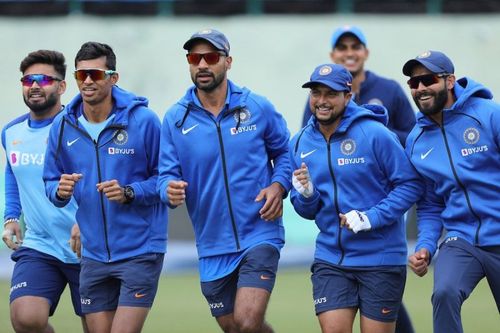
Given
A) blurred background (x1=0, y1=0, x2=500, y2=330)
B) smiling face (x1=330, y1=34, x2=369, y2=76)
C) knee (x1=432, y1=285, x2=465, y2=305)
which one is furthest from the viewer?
blurred background (x1=0, y1=0, x2=500, y2=330)

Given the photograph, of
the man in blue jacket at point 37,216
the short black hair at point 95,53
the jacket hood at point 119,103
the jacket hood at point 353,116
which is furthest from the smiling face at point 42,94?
the jacket hood at point 353,116

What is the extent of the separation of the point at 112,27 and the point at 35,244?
9.80 metres

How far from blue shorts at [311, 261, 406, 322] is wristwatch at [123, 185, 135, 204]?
1409 millimetres

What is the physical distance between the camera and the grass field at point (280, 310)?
11.7 meters

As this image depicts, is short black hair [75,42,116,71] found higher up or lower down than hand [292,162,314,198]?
higher up

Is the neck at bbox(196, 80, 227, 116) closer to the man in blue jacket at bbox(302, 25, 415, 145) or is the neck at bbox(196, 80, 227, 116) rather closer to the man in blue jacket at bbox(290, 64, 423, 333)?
the man in blue jacket at bbox(290, 64, 423, 333)

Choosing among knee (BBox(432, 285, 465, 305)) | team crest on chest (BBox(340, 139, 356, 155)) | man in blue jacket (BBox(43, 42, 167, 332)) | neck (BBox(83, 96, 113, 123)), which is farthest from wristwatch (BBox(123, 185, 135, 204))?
knee (BBox(432, 285, 465, 305))

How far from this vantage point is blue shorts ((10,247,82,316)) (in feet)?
30.0

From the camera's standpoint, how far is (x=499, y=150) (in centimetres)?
805

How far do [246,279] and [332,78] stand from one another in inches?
57.5

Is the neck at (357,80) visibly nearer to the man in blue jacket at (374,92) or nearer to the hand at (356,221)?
the man in blue jacket at (374,92)

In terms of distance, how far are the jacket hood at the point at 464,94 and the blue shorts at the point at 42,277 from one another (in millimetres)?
2875

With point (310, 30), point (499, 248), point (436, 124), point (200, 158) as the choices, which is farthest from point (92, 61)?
point (310, 30)

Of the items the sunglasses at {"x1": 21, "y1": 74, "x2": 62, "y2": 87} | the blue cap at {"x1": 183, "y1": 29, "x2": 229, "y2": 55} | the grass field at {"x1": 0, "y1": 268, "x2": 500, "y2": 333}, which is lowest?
the grass field at {"x1": 0, "y1": 268, "x2": 500, "y2": 333}
